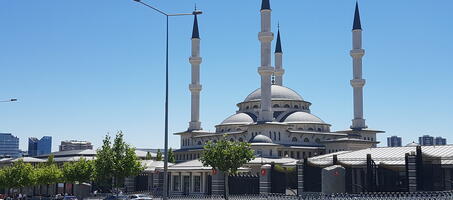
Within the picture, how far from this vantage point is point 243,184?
5469 centimetres

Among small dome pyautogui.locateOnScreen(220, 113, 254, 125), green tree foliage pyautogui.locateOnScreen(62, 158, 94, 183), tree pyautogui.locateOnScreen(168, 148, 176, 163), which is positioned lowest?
green tree foliage pyautogui.locateOnScreen(62, 158, 94, 183)

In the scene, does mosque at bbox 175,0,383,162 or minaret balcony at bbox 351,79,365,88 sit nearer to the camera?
mosque at bbox 175,0,383,162

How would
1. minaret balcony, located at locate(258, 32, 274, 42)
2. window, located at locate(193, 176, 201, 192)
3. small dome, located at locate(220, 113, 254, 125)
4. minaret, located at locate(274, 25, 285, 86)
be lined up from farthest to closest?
minaret, located at locate(274, 25, 285, 86) < small dome, located at locate(220, 113, 254, 125) < minaret balcony, located at locate(258, 32, 274, 42) < window, located at locate(193, 176, 201, 192)

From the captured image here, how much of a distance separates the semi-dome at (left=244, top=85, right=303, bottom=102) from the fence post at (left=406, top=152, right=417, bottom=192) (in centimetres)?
6376

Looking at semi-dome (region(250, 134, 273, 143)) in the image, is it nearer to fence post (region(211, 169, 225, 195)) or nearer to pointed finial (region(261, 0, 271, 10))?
pointed finial (region(261, 0, 271, 10))

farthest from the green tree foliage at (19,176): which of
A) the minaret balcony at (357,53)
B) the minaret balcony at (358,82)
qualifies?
the minaret balcony at (357,53)

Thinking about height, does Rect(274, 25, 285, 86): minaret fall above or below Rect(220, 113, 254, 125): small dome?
above

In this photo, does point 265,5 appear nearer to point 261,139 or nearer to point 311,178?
point 261,139

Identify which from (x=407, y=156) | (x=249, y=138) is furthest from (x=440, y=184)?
(x=249, y=138)

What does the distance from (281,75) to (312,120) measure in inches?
627

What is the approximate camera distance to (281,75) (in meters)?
111

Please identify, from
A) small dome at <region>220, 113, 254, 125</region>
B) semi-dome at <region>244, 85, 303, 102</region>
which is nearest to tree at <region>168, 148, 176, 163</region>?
small dome at <region>220, 113, 254, 125</region>

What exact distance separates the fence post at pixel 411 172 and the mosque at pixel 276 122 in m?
43.7

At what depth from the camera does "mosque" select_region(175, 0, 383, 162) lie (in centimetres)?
8619
